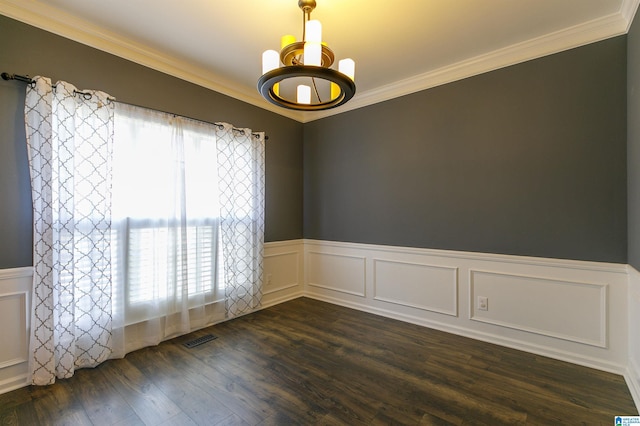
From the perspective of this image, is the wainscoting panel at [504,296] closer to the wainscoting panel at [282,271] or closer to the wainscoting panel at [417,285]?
the wainscoting panel at [417,285]

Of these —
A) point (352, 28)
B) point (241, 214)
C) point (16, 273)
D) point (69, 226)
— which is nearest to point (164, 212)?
point (69, 226)

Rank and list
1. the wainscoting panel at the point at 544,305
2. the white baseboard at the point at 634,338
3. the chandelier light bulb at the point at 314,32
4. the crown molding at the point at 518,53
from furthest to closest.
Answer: the wainscoting panel at the point at 544,305, the crown molding at the point at 518,53, the white baseboard at the point at 634,338, the chandelier light bulb at the point at 314,32

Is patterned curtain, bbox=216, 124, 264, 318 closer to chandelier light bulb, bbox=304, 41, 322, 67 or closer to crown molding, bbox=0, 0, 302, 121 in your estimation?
crown molding, bbox=0, 0, 302, 121

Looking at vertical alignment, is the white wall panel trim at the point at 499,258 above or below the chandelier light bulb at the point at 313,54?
below

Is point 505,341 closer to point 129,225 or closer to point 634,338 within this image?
point 634,338

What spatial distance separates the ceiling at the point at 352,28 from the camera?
212 cm

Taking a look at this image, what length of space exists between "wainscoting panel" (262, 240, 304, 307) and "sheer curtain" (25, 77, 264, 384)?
0.30 meters

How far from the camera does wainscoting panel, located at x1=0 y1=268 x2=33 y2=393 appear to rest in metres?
2.03

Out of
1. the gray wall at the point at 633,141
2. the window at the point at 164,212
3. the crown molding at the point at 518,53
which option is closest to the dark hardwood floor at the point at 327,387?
the window at the point at 164,212

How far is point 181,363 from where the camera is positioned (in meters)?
2.40

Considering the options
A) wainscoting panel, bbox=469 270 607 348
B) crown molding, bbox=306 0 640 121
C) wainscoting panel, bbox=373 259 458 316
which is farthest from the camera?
wainscoting panel, bbox=373 259 458 316

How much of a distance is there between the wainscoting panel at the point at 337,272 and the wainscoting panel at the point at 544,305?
1320 mm

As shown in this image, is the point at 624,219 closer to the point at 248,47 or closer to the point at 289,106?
the point at 289,106

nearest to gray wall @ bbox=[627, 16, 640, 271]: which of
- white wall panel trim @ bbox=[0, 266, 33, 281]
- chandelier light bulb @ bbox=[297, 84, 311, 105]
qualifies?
chandelier light bulb @ bbox=[297, 84, 311, 105]
